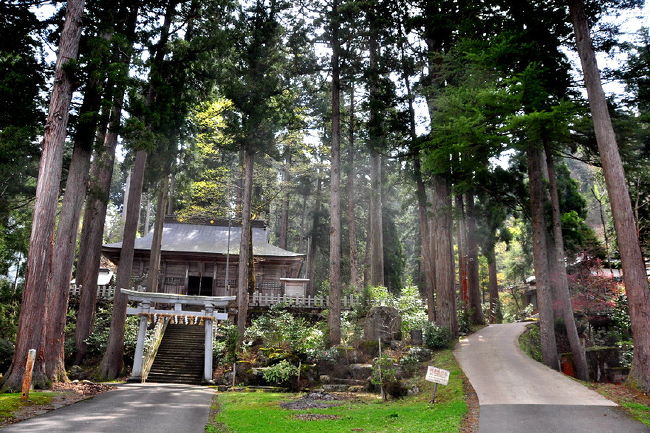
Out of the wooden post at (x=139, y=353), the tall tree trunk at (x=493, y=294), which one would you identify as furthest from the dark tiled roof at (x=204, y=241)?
the tall tree trunk at (x=493, y=294)

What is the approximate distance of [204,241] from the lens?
28.2 metres

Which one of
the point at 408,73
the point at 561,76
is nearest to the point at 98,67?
the point at 408,73

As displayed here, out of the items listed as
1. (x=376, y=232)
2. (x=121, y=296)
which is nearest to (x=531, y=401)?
(x=376, y=232)

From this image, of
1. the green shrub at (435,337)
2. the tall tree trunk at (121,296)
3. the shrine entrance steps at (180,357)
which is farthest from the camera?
the shrine entrance steps at (180,357)

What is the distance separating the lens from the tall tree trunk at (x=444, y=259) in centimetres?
A: 1656

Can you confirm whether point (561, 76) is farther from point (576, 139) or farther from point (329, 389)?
point (329, 389)

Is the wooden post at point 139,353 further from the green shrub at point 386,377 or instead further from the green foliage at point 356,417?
the green shrub at point 386,377

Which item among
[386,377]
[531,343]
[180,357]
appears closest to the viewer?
[386,377]

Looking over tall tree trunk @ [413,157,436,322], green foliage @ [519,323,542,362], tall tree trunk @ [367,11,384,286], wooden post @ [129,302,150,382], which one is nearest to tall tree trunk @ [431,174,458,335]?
tall tree trunk @ [413,157,436,322]

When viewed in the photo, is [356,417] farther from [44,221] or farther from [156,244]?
[156,244]

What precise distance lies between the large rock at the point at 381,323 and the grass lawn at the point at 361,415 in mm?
4744

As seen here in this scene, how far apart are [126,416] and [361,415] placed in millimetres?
4662

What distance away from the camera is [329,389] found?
552 inches

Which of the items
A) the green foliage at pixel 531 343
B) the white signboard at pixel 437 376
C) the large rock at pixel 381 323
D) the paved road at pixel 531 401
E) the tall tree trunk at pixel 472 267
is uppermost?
the tall tree trunk at pixel 472 267
